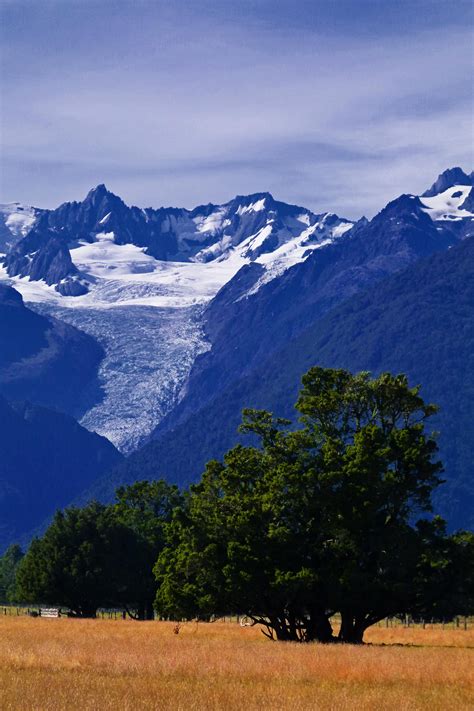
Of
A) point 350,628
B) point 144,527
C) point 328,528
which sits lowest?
point 350,628

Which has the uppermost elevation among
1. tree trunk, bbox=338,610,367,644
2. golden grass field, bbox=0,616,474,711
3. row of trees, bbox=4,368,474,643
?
row of trees, bbox=4,368,474,643

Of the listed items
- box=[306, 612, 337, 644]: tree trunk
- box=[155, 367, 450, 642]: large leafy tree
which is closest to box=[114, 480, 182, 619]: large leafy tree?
box=[155, 367, 450, 642]: large leafy tree

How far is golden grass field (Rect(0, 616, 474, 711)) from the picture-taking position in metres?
35.4

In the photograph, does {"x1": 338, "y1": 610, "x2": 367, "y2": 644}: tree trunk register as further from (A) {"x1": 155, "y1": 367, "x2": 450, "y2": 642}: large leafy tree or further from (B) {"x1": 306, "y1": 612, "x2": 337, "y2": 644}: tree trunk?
(B) {"x1": 306, "y1": 612, "x2": 337, "y2": 644}: tree trunk

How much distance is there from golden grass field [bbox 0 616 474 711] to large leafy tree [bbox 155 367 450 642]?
26.3ft

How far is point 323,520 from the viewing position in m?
70.9

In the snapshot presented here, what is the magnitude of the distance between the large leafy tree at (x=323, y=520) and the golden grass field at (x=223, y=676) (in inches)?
316

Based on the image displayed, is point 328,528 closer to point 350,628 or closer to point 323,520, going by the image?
point 323,520

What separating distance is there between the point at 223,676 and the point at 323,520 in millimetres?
27587

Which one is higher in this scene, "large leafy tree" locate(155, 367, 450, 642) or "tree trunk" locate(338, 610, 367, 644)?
"large leafy tree" locate(155, 367, 450, 642)

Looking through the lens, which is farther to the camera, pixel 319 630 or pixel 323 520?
pixel 319 630

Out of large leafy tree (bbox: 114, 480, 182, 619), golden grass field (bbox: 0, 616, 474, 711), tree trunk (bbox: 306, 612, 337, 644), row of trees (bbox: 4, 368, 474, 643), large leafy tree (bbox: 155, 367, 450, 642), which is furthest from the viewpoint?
large leafy tree (bbox: 114, 480, 182, 619)

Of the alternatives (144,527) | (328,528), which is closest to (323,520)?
(328,528)

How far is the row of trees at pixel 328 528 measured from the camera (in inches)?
2758
